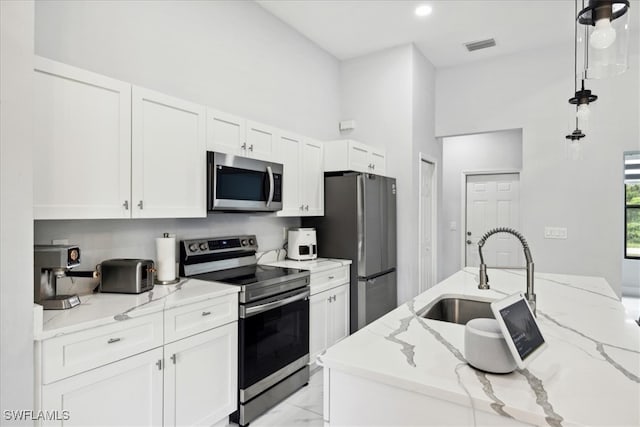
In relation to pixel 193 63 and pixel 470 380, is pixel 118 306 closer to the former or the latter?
pixel 470 380

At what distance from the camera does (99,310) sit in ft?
5.64

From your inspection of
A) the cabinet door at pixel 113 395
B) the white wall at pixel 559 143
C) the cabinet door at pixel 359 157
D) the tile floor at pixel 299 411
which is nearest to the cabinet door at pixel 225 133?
the cabinet door at pixel 359 157

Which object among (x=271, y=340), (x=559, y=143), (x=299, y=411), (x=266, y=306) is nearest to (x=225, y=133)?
(x=266, y=306)

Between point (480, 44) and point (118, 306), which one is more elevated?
point (480, 44)

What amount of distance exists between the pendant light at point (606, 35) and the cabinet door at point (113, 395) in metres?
2.14

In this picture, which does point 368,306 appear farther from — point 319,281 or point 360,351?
point 360,351

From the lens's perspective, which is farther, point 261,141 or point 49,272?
point 261,141

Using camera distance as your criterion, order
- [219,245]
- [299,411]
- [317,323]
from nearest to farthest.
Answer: [299,411] < [219,245] < [317,323]

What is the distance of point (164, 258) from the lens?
234 centimetres

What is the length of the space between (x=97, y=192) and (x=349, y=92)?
11.3 feet

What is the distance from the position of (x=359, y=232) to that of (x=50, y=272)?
96.2 inches

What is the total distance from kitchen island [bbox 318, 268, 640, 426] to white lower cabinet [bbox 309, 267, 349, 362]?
154 cm

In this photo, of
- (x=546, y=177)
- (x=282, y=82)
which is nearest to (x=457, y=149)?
(x=546, y=177)

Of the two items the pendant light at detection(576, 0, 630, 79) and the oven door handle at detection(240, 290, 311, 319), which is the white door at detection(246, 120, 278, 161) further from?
the pendant light at detection(576, 0, 630, 79)
